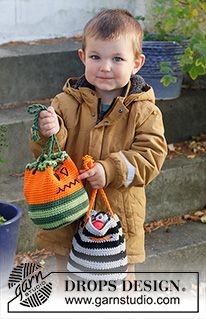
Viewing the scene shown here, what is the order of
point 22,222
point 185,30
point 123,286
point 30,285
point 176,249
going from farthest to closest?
point 185,30 → point 176,249 → point 22,222 → point 30,285 → point 123,286

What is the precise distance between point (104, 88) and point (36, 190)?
1.81ft

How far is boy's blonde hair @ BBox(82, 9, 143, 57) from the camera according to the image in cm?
346

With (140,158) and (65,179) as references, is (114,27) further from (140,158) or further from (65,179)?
(65,179)

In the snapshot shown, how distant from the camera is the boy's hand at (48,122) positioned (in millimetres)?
3398

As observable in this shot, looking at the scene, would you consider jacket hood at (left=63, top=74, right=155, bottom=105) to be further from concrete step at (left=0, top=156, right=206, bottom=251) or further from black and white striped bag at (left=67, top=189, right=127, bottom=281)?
concrete step at (left=0, top=156, right=206, bottom=251)

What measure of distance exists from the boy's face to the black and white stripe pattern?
0.60m

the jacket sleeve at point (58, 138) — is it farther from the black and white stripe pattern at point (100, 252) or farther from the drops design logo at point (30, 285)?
the drops design logo at point (30, 285)

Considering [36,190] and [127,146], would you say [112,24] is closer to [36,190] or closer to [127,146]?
[127,146]

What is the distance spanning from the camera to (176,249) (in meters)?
Answer: 4.89

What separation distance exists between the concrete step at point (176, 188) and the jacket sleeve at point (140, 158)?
5.16 ft

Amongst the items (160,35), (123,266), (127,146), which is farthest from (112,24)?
(160,35)

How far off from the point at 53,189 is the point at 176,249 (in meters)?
1.73

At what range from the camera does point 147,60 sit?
5.45m

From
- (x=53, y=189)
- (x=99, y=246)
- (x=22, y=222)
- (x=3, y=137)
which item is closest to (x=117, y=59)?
(x=53, y=189)
